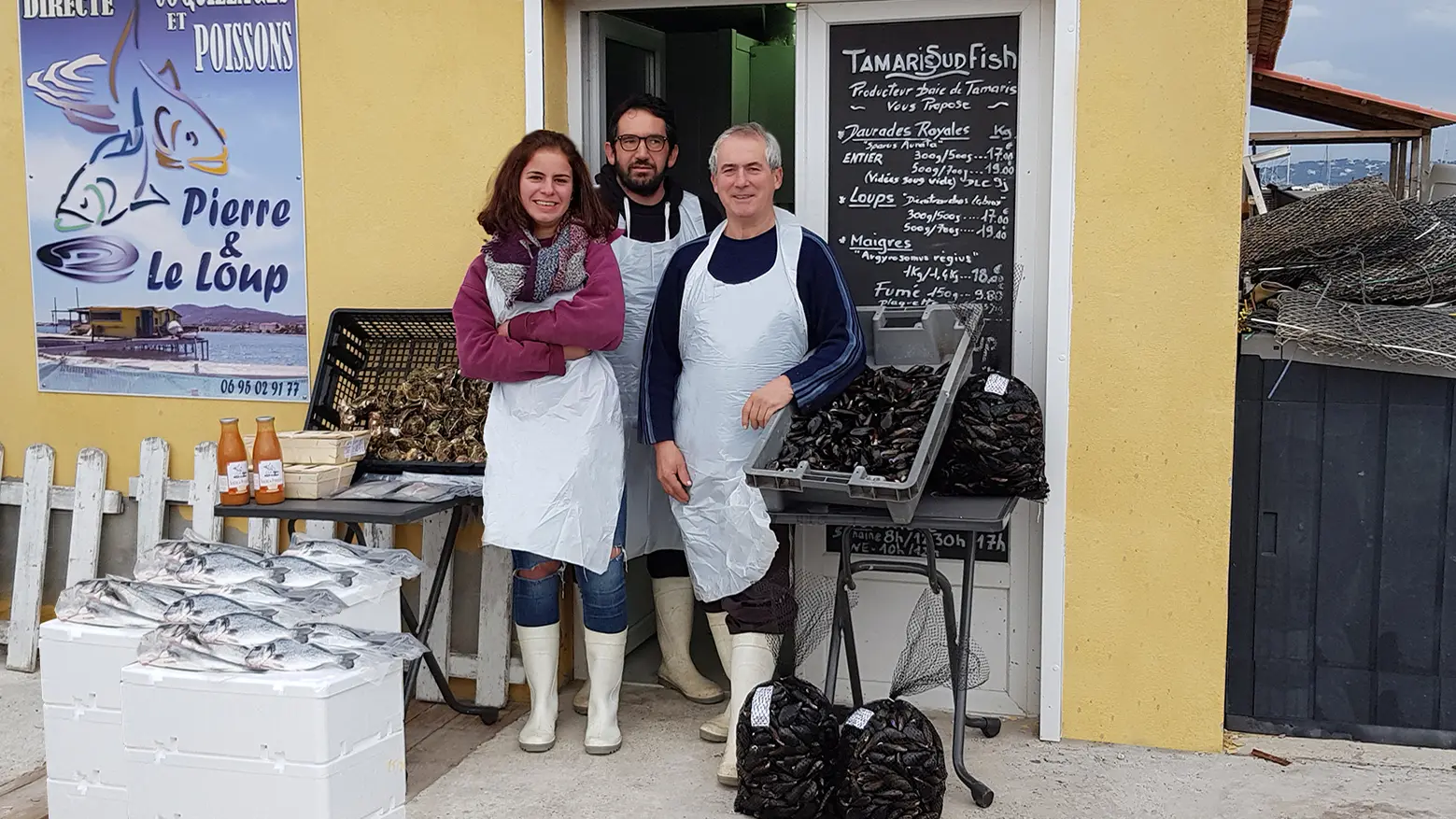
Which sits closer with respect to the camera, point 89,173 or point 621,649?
point 621,649

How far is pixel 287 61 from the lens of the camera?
181 inches

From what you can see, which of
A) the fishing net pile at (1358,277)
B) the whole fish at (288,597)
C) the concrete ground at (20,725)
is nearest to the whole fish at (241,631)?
the whole fish at (288,597)

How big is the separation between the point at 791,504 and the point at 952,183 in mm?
1389

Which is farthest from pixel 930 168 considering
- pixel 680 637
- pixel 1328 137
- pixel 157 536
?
pixel 1328 137

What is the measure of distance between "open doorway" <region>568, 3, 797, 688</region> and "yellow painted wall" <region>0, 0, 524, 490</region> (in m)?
0.35

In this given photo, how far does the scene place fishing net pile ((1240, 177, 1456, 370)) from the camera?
3986 millimetres

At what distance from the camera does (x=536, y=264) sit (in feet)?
12.3

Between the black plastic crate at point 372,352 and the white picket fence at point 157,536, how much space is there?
486 millimetres

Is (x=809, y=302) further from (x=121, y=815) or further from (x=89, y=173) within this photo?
(x=89, y=173)

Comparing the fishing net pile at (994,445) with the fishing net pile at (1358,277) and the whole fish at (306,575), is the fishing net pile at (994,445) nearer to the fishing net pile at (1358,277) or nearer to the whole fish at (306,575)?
the fishing net pile at (1358,277)

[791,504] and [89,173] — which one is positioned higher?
[89,173]

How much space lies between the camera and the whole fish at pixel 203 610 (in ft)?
10.0

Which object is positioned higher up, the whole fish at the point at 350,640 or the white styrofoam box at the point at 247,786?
the whole fish at the point at 350,640

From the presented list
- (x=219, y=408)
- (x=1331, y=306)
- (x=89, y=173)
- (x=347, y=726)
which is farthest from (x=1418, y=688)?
(x=89, y=173)
